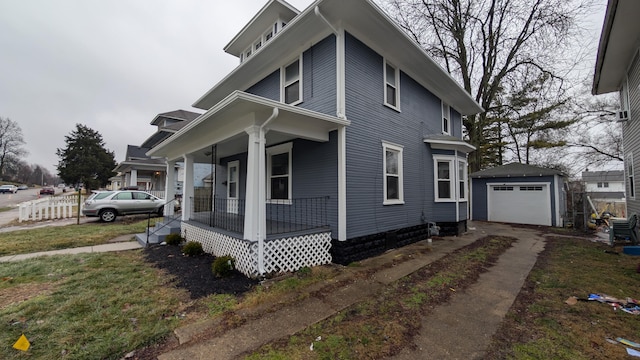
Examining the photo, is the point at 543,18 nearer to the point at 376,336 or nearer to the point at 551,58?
the point at 551,58

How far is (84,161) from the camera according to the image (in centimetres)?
2725

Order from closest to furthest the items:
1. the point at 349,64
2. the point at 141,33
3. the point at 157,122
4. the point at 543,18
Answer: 1. the point at 349,64
2. the point at 141,33
3. the point at 543,18
4. the point at 157,122

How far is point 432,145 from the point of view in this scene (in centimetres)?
894

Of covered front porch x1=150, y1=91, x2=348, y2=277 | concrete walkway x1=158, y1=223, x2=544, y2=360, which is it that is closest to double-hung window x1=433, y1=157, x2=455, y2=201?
concrete walkway x1=158, y1=223, x2=544, y2=360

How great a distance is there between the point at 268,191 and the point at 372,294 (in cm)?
447

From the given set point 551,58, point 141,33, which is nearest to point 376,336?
point 141,33

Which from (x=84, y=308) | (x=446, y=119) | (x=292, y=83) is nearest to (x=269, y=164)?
(x=292, y=83)

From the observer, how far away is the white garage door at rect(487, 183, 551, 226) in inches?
471

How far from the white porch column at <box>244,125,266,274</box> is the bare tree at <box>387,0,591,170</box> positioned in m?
14.1

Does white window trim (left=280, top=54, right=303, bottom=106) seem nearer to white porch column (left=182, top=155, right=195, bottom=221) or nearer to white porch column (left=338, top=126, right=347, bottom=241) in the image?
white porch column (left=338, top=126, right=347, bottom=241)

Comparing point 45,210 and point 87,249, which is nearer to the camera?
point 87,249

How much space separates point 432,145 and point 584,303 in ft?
20.3

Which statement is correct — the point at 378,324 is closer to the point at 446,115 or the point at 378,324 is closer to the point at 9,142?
the point at 446,115

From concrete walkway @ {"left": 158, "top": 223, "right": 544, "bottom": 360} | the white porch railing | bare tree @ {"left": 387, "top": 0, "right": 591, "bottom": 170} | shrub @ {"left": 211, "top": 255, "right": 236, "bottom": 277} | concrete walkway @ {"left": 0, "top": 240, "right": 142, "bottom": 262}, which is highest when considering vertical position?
bare tree @ {"left": 387, "top": 0, "right": 591, "bottom": 170}
